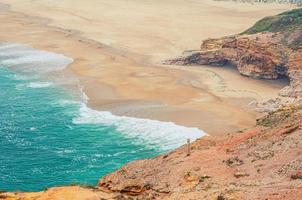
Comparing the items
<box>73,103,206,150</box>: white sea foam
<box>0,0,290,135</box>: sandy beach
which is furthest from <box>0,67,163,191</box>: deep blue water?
<box>0,0,290,135</box>: sandy beach

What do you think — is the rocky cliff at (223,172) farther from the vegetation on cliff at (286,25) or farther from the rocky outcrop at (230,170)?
the vegetation on cliff at (286,25)

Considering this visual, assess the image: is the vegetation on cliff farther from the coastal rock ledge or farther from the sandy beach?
the sandy beach

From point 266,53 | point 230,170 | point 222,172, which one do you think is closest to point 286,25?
point 266,53

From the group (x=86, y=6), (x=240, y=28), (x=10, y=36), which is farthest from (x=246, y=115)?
(x=86, y=6)

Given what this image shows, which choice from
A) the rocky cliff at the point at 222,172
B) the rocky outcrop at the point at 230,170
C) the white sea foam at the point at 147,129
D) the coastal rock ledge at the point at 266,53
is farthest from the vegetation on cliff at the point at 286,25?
the rocky outcrop at the point at 230,170

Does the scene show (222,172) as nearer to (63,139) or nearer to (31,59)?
(63,139)

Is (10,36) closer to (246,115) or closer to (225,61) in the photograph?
(225,61)
